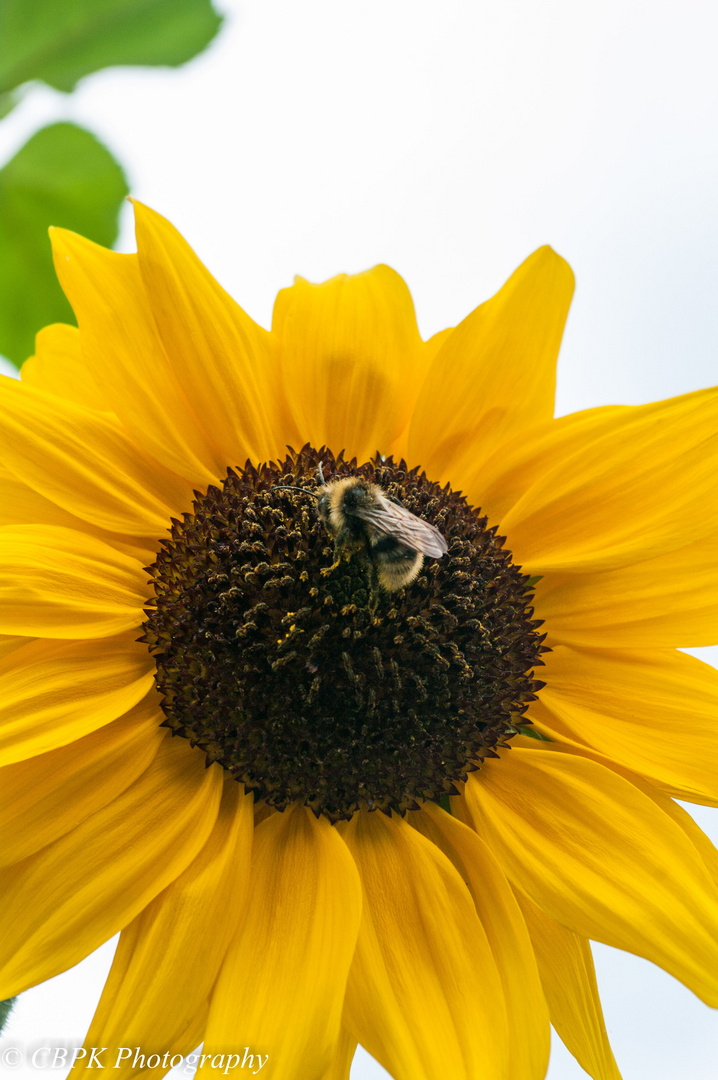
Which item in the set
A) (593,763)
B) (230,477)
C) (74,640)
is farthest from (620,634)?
(74,640)

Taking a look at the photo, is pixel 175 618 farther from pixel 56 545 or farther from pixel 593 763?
pixel 593 763

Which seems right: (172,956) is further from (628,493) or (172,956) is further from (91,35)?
(91,35)

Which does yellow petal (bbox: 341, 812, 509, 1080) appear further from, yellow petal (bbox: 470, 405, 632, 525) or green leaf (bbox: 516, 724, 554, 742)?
yellow petal (bbox: 470, 405, 632, 525)

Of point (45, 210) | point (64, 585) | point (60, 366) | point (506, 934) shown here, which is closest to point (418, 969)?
point (506, 934)

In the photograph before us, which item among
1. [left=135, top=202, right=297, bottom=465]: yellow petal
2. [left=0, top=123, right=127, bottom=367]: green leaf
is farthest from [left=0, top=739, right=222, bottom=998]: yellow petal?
[left=0, top=123, right=127, bottom=367]: green leaf

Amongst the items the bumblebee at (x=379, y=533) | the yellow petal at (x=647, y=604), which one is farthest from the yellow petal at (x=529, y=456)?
the bumblebee at (x=379, y=533)

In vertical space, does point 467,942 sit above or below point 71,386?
below
